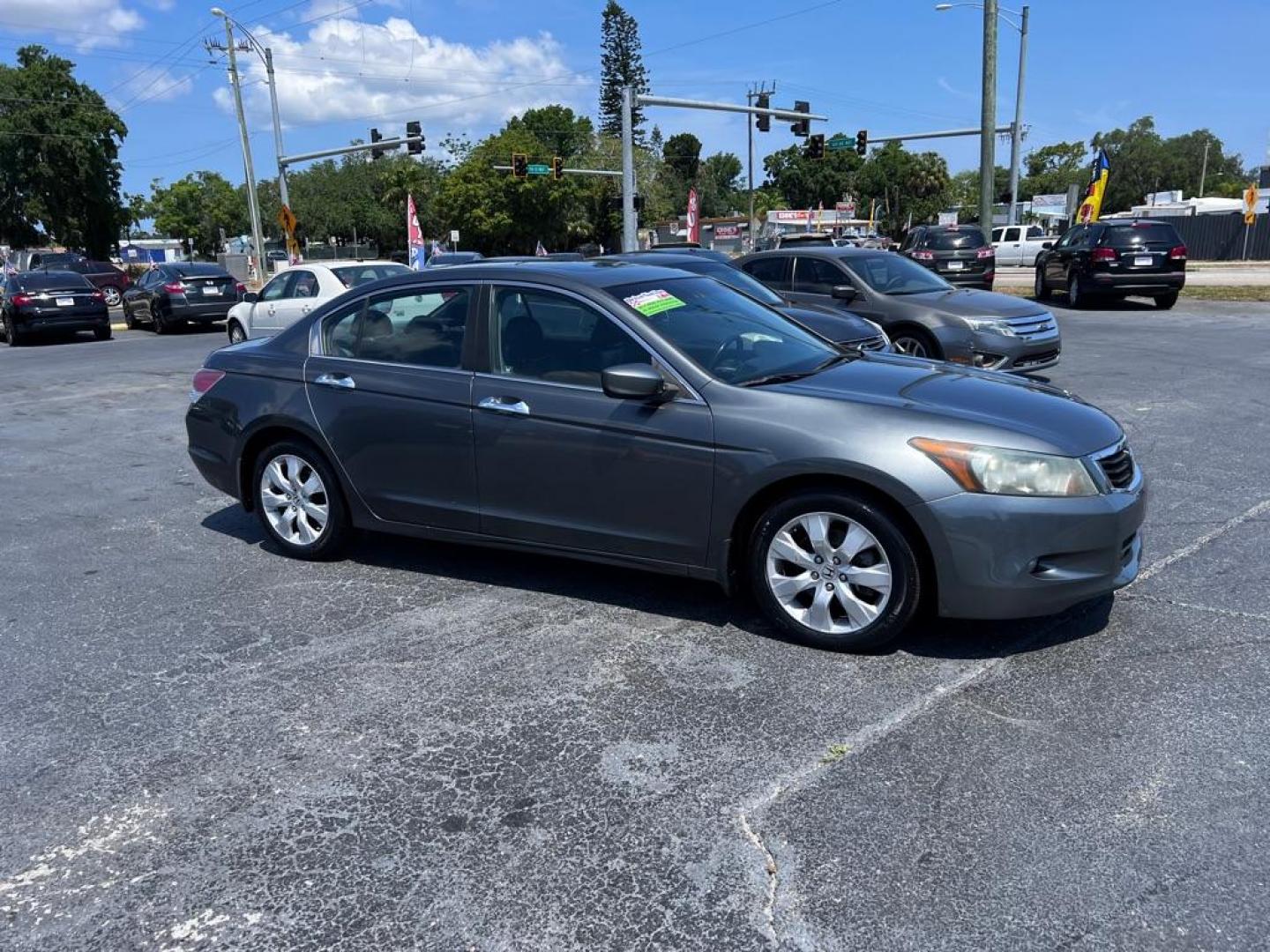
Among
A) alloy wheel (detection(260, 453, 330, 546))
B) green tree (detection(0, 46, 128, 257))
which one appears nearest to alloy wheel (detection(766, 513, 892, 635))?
alloy wheel (detection(260, 453, 330, 546))

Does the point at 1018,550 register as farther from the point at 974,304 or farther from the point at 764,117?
the point at 764,117

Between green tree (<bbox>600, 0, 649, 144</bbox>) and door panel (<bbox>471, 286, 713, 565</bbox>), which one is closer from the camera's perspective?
door panel (<bbox>471, 286, 713, 565</bbox>)

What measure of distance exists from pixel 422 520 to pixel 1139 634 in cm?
340

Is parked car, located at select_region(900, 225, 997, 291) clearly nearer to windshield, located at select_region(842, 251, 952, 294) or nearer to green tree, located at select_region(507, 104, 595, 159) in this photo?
windshield, located at select_region(842, 251, 952, 294)

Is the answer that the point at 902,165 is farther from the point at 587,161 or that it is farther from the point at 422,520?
the point at 422,520

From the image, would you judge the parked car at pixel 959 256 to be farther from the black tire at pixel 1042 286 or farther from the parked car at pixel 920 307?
the parked car at pixel 920 307

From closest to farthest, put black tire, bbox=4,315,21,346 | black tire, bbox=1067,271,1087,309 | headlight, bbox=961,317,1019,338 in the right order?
headlight, bbox=961,317,1019,338 → black tire, bbox=1067,271,1087,309 → black tire, bbox=4,315,21,346

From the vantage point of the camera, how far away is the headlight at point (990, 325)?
32.9 feet

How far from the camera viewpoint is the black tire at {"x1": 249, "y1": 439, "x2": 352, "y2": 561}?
5.47 m

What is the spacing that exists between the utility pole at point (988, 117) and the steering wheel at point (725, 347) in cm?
2046

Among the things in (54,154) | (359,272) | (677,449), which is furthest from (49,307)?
(54,154)

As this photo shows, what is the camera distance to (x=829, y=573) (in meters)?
4.14

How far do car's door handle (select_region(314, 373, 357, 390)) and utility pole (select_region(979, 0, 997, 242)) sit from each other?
20.9 m

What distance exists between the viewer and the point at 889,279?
A: 11.2m
